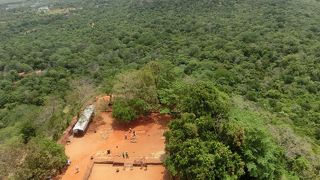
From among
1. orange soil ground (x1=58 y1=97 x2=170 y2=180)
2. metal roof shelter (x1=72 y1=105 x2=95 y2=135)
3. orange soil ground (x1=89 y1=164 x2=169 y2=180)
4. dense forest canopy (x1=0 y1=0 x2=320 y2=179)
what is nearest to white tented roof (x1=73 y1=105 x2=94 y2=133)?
metal roof shelter (x1=72 y1=105 x2=95 y2=135)

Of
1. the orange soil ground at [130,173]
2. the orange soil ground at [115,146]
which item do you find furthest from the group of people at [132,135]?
the orange soil ground at [130,173]

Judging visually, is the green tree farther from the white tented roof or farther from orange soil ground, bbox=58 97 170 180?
the white tented roof

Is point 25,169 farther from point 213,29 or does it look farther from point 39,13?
point 39,13

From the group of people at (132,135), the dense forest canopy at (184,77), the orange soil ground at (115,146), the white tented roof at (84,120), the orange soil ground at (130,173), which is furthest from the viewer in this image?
the white tented roof at (84,120)

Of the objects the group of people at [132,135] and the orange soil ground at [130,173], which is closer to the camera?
the orange soil ground at [130,173]

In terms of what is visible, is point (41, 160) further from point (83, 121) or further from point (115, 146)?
point (83, 121)

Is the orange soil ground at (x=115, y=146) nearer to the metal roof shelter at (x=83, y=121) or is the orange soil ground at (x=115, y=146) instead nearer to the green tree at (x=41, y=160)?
the metal roof shelter at (x=83, y=121)

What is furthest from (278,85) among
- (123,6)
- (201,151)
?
(123,6)

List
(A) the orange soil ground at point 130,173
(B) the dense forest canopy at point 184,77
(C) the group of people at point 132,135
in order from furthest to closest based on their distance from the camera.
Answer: (C) the group of people at point 132,135 → (A) the orange soil ground at point 130,173 → (B) the dense forest canopy at point 184,77
